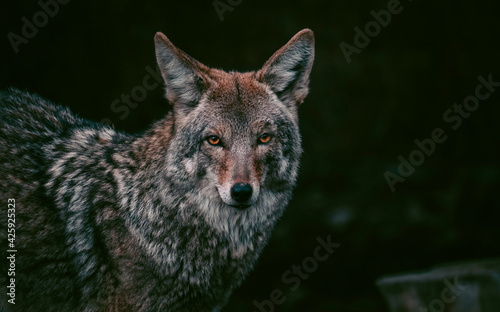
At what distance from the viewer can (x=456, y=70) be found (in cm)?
800

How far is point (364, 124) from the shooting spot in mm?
8328

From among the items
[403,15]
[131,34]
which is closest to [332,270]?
[403,15]

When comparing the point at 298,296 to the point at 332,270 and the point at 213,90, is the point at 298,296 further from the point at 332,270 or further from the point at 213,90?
the point at 213,90
